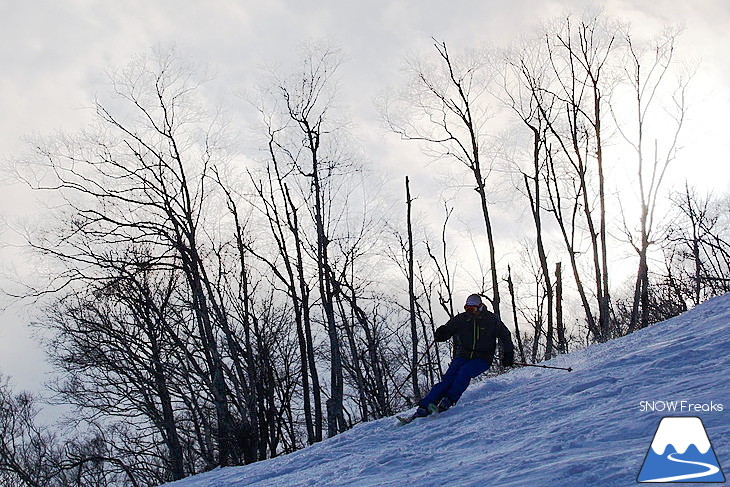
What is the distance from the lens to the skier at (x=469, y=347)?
26.5 ft

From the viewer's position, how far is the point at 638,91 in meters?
18.4

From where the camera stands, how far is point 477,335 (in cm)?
840

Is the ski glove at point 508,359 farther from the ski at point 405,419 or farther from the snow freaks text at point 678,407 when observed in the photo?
the snow freaks text at point 678,407

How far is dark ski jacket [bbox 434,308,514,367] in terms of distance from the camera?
8375 millimetres

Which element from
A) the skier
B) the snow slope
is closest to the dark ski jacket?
the skier

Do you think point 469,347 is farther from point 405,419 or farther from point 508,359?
point 405,419

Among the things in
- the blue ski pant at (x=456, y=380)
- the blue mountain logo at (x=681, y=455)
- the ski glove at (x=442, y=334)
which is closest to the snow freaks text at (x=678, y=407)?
the blue mountain logo at (x=681, y=455)

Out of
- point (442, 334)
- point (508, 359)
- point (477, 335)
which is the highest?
point (442, 334)

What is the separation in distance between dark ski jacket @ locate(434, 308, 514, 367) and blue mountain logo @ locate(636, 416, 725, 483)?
4144 mm

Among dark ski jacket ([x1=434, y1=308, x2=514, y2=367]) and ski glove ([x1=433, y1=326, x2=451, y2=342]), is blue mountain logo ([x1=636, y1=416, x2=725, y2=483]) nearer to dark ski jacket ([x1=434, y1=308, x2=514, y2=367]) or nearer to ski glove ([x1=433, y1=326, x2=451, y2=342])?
dark ski jacket ([x1=434, y1=308, x2=514, y2=367])

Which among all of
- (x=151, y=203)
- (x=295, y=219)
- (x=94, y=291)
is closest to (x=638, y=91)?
(x=295, y=219)

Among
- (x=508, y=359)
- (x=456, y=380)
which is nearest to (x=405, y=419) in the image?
(x=456, y=380)

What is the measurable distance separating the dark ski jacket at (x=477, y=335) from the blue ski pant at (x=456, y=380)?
12 centimetres

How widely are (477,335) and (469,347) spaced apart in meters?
0.21
